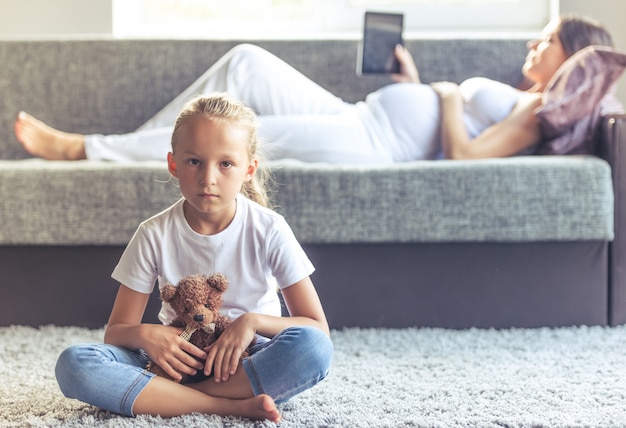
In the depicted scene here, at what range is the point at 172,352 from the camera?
1069mm

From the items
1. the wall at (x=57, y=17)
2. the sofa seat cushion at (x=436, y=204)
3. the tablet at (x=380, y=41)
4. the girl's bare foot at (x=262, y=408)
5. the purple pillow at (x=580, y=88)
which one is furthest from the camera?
the wall at (x=57, y=17)

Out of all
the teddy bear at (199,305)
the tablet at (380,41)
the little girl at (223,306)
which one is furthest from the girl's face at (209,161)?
the tablet at (380,41)

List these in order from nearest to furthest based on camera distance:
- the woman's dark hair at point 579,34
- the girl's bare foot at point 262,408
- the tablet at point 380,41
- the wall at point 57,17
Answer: the girl's bare foot at point 262,408 < the woman's dark hair at point 579,34 < the tablet at point 380,41 < the wall at point 57,17

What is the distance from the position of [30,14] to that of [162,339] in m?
2.22

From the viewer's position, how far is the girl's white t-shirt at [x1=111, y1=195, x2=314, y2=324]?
116 centimetres

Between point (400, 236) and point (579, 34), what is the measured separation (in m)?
0.83

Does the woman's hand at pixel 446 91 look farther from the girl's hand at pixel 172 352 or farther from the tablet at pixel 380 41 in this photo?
the girl's hand at pixel 172 352

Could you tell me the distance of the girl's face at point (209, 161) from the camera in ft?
3.60

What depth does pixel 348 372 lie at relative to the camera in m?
1.39

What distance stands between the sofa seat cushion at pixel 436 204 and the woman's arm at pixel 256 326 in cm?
52

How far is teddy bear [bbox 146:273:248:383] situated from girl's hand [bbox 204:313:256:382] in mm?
20

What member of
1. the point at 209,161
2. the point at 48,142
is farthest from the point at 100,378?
the point at 48,142

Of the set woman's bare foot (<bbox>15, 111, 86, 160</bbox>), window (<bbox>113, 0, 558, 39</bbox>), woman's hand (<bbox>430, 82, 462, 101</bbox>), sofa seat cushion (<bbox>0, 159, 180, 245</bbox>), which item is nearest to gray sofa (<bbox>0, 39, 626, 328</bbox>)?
sofa seat cushion (<bbox>0, 159, 180, 245</bbox>)

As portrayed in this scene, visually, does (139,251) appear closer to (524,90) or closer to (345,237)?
(345,237)
